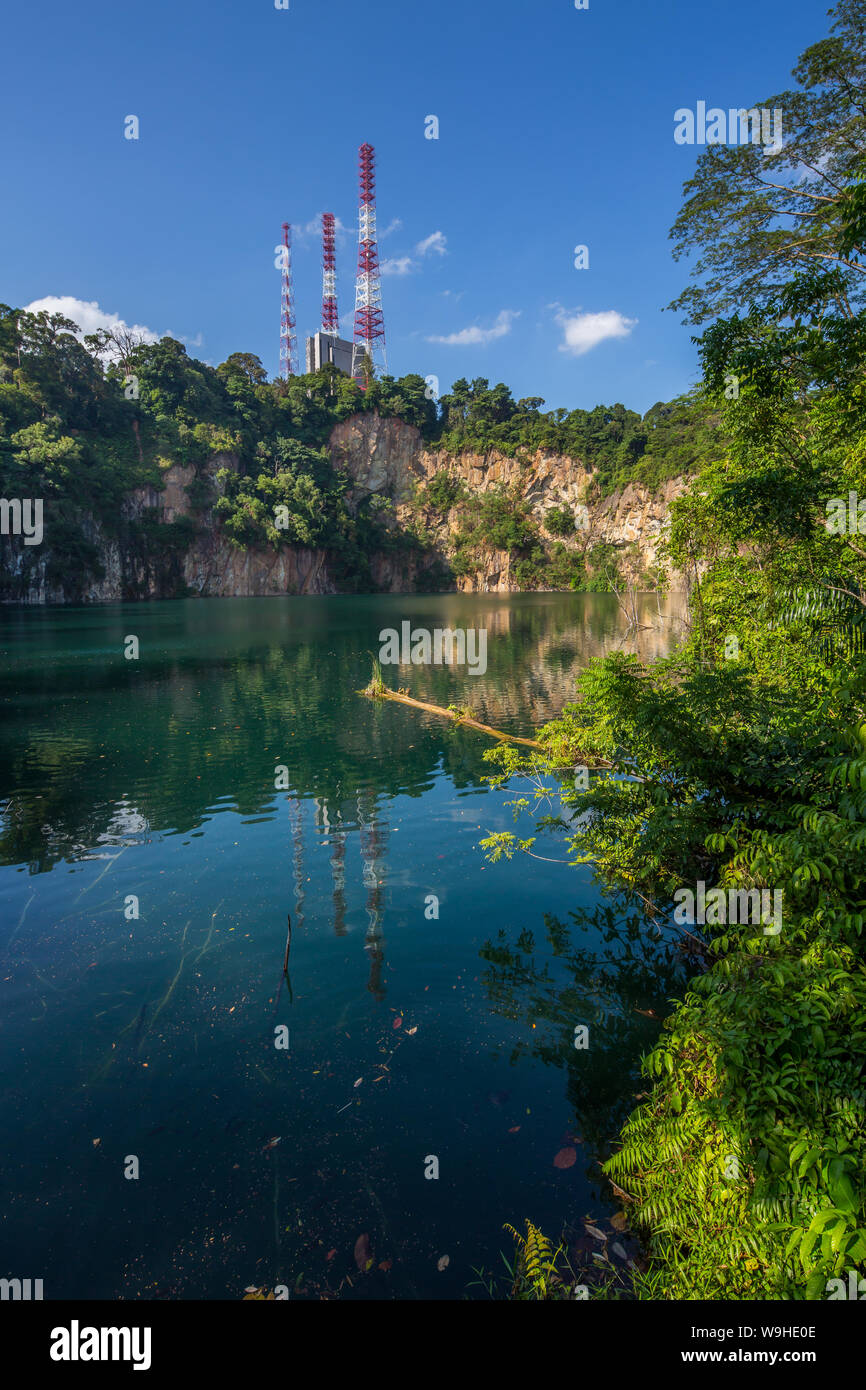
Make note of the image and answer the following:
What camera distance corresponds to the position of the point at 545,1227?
14.8ft

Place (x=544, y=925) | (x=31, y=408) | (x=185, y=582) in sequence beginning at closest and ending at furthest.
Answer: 1. (x=544, y=925)
2. (x=31, y=408)
3. (x=185, y=582)

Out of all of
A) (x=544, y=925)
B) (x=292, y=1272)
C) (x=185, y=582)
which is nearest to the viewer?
(x=292, y=1272)

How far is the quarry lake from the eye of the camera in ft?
14.8

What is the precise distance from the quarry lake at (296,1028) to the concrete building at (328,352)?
365 ft

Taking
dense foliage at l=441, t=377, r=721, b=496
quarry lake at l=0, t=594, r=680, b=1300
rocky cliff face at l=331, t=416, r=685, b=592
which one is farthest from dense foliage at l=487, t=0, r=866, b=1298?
rocky cliff face at l=331, t=416, r=685, b=592

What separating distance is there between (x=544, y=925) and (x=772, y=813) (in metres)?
3.82

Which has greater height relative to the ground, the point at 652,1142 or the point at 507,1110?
the point at 652,1142

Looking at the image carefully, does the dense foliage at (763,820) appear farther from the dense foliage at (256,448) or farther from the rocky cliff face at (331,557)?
the rocky cliff face at (331,557)

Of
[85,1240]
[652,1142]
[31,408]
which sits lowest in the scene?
[85,1240]

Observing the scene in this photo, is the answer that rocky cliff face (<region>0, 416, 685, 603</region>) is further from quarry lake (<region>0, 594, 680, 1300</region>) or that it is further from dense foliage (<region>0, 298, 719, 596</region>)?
quarry lake (<region>0, 594, 680, 1300</region>)

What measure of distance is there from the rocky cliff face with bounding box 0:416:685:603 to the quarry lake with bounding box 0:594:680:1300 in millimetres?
47357

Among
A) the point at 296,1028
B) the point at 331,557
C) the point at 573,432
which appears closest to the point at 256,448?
the point at 331,557
